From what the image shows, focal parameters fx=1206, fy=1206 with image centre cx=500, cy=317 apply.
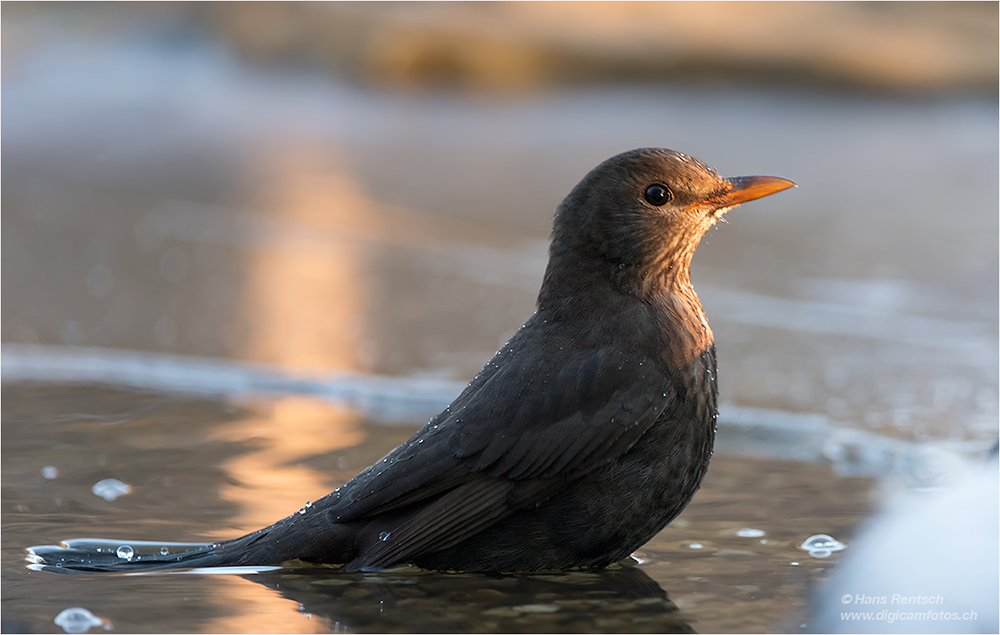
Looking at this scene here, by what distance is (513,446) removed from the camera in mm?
3068

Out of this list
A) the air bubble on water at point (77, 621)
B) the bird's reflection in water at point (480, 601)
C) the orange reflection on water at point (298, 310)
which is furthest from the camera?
the orange reflection on water at point (298, 310)

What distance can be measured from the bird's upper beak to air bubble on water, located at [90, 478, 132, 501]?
203 cm

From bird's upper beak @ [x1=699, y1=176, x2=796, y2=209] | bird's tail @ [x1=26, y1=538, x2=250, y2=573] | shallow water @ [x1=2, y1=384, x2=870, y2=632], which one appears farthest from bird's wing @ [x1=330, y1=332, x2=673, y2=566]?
bird's upper beak @ [x1=699, y1=176, x2=796, y2=209]

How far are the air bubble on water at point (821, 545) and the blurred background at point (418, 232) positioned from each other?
56mm

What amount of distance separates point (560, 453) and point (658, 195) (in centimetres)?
78

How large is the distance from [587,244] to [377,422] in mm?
1711

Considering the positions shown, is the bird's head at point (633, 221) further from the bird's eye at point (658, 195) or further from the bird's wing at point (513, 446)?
the bird's wing at point (513, 446)

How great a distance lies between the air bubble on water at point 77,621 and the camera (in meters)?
2.71

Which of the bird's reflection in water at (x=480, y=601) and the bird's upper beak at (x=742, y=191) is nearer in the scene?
the bird's reflection in water at (x=480, y=601)

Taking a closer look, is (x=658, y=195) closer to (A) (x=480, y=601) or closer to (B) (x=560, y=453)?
(B) (x=560, y=453)

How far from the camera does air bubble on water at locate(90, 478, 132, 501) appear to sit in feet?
12.4

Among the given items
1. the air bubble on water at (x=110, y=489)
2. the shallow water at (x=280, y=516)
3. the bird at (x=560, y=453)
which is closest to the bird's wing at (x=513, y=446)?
the bird at (x=560, y=453)

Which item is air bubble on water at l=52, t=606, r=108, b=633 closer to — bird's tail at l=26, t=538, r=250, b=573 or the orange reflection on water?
bird's tail at l=26, t=538, r=250, b=573

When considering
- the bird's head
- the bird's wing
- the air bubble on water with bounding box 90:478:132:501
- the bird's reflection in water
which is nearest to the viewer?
the bird's reflection in water
